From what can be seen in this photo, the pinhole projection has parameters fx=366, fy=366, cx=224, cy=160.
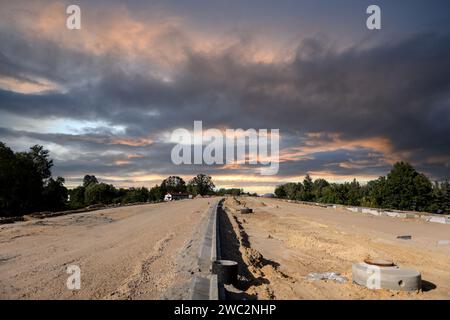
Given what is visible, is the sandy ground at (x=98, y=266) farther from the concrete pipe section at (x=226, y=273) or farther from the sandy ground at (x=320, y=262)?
the sandy ground at (x=320, y=262)

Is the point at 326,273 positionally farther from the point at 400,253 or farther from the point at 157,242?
the point at 157,242

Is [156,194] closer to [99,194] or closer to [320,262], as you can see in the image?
[99,194]

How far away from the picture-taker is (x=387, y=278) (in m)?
7.61

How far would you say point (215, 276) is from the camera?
7.48m

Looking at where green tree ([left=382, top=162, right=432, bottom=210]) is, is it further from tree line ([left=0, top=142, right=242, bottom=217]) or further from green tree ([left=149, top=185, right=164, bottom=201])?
green tree ([left=149, top=185, right=164, bottom=201])

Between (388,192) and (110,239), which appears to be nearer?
(110,239)

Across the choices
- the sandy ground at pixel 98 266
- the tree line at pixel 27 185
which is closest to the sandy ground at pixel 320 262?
the sandy ground at pixel 98 266

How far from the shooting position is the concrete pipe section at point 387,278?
24.8ft

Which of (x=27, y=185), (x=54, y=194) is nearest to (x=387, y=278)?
(x=27, y=185)

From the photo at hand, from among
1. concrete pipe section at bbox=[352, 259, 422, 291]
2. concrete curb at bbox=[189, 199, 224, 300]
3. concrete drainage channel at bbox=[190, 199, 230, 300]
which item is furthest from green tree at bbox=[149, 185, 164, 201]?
concrete pipe section at bbox=[352, 259, 422, 291]
